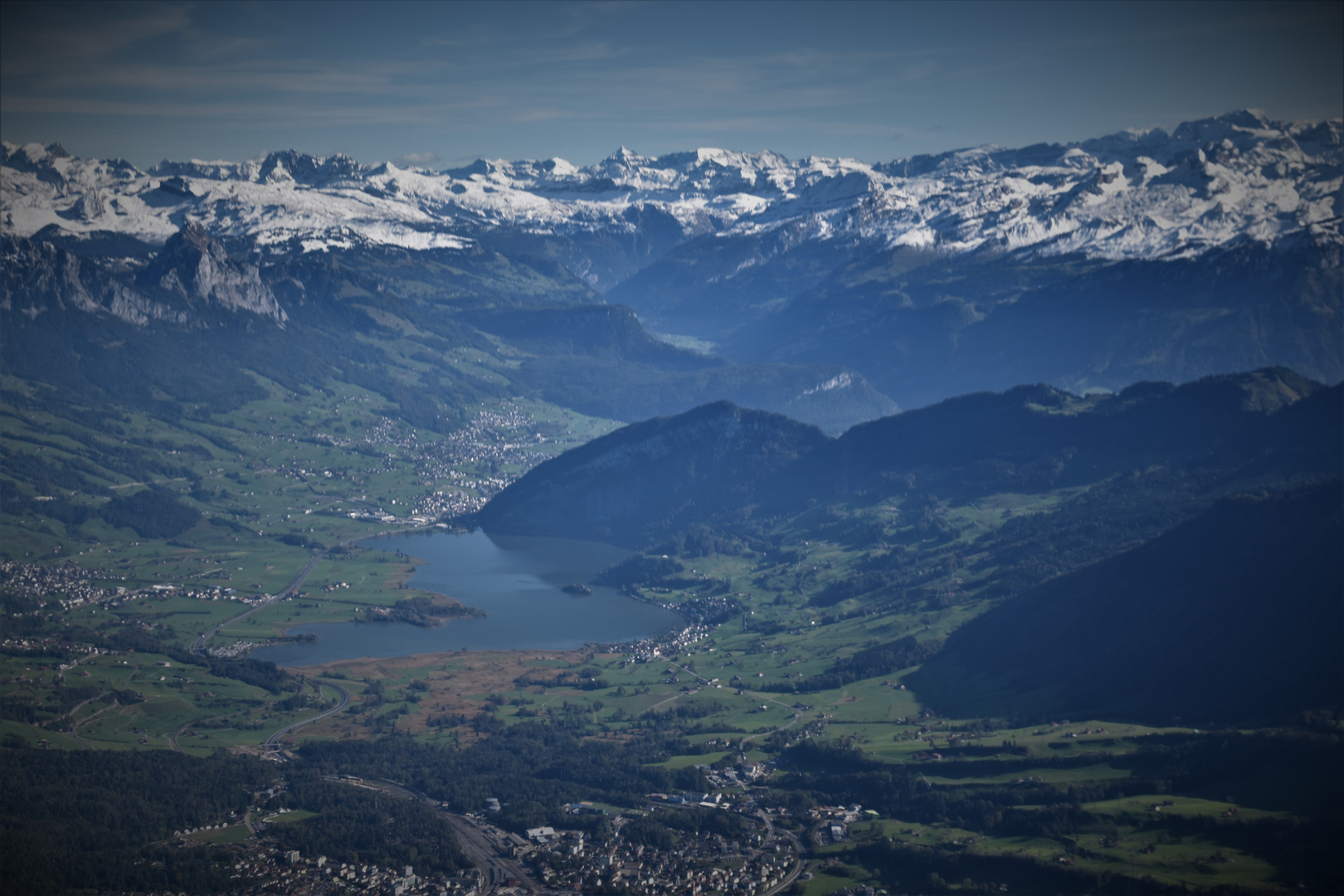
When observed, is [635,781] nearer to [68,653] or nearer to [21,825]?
[21,825]

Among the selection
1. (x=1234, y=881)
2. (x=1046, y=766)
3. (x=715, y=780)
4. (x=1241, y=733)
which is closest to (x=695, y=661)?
(x=715, y=780)

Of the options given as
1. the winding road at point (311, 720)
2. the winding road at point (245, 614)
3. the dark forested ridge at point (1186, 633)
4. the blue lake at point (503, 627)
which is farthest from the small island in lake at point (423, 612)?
the dark forested ridge at point (1186, 633)

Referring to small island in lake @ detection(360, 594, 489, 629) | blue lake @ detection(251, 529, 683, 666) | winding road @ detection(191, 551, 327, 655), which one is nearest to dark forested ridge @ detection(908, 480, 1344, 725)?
blue lake @ detection(251, 529, 683, 666)

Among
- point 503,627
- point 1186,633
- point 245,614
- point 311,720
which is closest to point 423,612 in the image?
point 503,627

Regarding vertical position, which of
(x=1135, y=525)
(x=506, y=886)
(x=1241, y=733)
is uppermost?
(x=1135, y=525)

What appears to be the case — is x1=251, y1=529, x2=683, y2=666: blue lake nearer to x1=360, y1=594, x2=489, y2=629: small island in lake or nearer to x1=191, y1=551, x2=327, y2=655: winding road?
x1=360, y1=594, x2=489, y2=629: small island in lake

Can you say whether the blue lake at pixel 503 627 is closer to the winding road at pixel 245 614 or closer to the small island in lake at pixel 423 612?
the small island in lake at pixel 423 612

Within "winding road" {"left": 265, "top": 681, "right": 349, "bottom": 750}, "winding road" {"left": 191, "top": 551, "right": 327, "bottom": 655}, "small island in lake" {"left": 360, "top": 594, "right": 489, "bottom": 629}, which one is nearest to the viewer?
"winding road" {"left": 265, "top": 681, "right": 349, "bottom": 750}

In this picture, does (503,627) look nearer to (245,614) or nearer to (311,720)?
(245,614)
